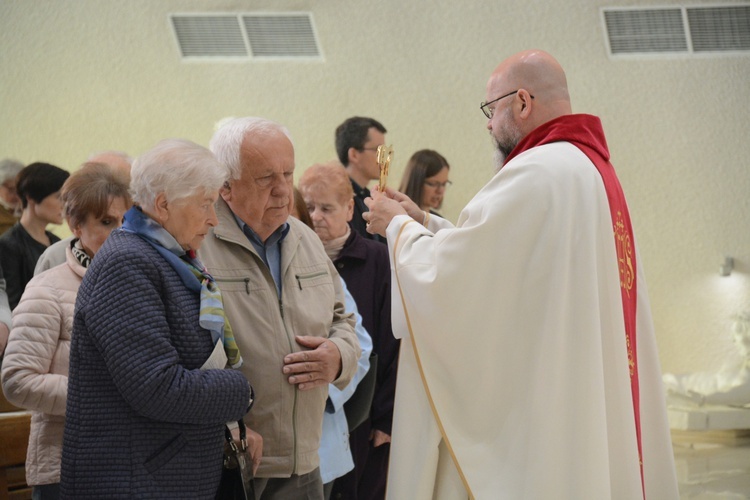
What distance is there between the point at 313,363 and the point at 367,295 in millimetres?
1117

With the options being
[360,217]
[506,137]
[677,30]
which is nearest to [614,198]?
[506,137]

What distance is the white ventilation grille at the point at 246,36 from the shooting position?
21.5ft

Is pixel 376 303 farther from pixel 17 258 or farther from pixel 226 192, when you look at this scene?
pixel 17 258

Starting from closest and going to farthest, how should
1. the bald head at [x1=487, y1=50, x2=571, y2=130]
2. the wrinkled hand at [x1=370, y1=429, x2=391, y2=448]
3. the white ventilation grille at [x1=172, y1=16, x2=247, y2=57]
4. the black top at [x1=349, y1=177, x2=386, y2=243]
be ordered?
the bald head at [x1=487, y1=50, x2=571, y2=130], the wrinkled hand at [x1=370, y1=429, x2=391, y2=448], the black top at [x1=349, y1=177, x2=386, y2=243], the white ventilation grille at [x1=172, y1=16, x2=247, y2=57]

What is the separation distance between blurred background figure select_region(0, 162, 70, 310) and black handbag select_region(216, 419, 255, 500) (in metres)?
1.72

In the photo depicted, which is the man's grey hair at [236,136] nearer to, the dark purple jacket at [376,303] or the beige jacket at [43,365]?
the beige jacket at [43,365]

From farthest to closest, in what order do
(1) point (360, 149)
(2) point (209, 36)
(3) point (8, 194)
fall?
(2) point (209, 36), (1) point (360, 149), (3) point (8, 194)

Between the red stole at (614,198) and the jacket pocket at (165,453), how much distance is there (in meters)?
1.30

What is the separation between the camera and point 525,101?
2811 millimetres

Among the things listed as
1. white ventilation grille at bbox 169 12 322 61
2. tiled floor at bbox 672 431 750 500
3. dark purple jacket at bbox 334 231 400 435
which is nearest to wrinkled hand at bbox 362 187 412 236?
dark purple jacket at bbox 334 231 400 435

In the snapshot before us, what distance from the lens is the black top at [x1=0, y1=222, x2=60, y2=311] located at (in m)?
3.63

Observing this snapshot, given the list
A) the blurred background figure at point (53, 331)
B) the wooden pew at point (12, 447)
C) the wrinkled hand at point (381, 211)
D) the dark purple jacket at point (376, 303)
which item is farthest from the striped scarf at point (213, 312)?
the dark purple jacket at point (376, 303)

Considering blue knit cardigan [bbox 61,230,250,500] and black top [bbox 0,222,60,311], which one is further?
black top [bbox 0,222,60,311]

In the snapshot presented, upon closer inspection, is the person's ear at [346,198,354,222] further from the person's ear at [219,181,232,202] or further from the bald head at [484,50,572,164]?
the person's ear at [219,181,232,202]
